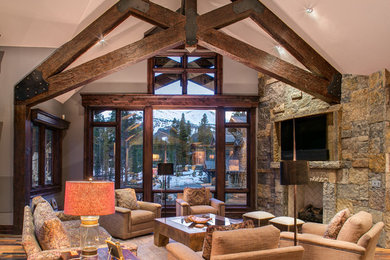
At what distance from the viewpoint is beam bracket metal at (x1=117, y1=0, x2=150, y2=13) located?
5.47 meters

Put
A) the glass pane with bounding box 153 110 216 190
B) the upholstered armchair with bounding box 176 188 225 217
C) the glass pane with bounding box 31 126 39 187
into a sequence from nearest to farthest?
the upholstered armchair with bounding box 176 188 225 217, the glass pane with bounding box 31 126 39 187, the glass pane with bounding box 153 110 216 190

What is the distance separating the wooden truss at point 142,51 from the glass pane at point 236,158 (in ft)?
8.65

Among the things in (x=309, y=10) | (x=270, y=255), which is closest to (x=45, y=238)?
(x=270, y=255)

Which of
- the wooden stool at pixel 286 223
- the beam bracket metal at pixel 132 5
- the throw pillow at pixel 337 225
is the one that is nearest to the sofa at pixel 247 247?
the throw pillow at pixel 337 225

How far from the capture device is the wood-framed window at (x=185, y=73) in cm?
809

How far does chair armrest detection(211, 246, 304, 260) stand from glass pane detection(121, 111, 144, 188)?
18.3 feet

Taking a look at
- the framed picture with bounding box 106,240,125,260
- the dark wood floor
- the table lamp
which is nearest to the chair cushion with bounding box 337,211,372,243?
the dark wood floor

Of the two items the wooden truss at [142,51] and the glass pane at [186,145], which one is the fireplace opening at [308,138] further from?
the glass pane at [186,145]

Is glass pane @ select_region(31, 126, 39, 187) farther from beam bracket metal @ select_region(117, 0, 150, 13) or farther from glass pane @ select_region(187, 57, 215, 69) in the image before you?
glass pane @ select_region(187, 57, 215, 69)

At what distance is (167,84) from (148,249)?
4279 millimetres

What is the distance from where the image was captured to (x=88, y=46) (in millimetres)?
5613

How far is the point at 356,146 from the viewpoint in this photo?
5539 millimetres

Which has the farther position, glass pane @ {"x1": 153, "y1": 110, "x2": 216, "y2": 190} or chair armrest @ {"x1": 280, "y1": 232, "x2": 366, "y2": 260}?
glass pane @ {"x1": 153, "y1": 110, "x2": 216, "y2": 190}

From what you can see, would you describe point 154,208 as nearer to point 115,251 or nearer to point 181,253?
point 181,253
